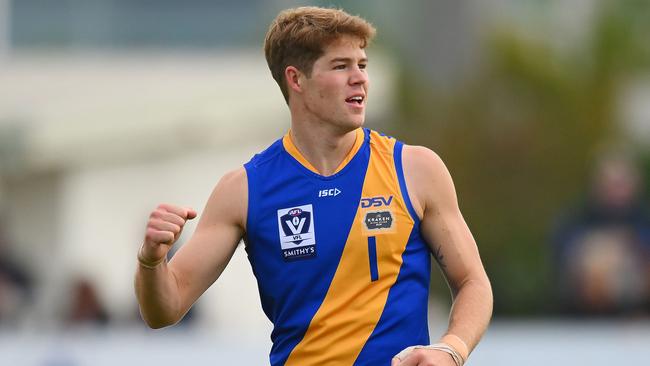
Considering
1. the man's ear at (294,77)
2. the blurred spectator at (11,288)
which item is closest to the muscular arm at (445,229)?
the man's ear at (294,77)

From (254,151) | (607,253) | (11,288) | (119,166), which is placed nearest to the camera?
(607,253)

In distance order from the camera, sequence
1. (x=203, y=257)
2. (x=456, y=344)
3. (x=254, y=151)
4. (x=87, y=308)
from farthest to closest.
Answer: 1. (x=254, y=151)
2. (x=87, y=308)
3. (x=203, y=257)
4. (x=456, y=344)

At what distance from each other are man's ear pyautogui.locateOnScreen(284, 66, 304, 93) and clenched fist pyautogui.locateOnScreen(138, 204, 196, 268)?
29.7 inches

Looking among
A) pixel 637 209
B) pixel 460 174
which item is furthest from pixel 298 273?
pixel 460 174

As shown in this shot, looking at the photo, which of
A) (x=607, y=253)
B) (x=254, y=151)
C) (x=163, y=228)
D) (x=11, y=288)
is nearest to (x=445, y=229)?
(x=163, y=228)

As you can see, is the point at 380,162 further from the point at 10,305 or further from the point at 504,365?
the point at 10,305

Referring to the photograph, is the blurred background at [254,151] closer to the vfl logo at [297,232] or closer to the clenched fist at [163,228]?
the vfl logo at [297,232]

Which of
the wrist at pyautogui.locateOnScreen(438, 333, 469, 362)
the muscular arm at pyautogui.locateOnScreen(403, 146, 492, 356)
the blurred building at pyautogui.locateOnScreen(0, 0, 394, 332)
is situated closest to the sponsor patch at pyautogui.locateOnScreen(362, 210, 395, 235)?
the muscular arm at pyautogui.locateOnScreen(403, 146, 492, 356)

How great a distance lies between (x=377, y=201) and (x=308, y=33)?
0.71 m

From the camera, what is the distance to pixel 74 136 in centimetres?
1967

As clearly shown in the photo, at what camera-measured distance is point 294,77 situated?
6.43m

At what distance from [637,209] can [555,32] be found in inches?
769

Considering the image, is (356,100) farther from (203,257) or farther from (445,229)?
(203,257)

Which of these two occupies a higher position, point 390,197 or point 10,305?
point 390,197
